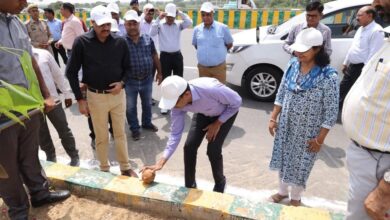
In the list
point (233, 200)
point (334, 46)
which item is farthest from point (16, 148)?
point (334, 46)

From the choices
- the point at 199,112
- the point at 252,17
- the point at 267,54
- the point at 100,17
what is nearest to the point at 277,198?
the point at 199,112

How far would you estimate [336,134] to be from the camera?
4.69 metres

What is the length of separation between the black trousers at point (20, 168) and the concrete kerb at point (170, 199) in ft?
0.83

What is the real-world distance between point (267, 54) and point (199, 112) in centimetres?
331

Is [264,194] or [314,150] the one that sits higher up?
[314,150]

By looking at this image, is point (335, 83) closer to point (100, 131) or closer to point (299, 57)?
point (299, 57)

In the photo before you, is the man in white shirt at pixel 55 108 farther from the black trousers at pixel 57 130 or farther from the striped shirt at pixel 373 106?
the striped shirt at pixel 373 106

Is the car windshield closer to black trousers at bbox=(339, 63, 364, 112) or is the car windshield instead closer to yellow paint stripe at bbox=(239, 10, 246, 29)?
black trousers at bbox=(339, 63, 364, 112)

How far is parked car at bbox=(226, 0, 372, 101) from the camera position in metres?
5.71

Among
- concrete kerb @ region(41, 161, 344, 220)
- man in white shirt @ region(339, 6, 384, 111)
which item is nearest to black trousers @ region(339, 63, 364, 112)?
man in white shirt @ region(339, 6, 384, 111)

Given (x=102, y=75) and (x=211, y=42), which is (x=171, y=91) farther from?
(x=211, y=42)

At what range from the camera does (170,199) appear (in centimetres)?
250

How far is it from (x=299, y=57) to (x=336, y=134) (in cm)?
250

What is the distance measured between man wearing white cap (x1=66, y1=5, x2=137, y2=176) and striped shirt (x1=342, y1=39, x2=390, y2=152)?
2310 mm
